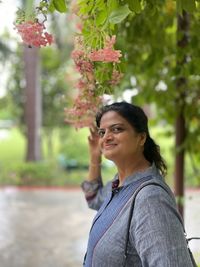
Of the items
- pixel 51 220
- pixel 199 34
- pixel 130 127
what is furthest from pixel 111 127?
pixel 51 220

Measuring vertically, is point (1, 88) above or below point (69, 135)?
above

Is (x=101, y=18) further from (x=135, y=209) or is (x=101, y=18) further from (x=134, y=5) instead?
(x=135, y=209)

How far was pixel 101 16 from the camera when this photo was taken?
1.34 metres

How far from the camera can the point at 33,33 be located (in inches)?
55.9

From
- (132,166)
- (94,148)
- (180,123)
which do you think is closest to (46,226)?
(180,123)

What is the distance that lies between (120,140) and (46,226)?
5368 millimetres

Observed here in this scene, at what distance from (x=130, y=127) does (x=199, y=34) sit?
898mm

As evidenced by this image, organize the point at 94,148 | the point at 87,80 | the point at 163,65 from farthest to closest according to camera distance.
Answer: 1. the point at 163,65
2. the point at 94,148
3. the point at 87,80

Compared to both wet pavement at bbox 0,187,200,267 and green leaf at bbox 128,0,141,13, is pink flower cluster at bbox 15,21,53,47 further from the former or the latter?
wet pavement at bbox 0,187,200,267

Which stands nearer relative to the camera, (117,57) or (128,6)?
(128,6)

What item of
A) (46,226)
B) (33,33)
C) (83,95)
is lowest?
(46,226)

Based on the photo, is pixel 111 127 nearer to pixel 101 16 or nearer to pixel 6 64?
pixel 101 16

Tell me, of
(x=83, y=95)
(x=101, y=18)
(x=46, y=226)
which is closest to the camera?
(x=101, y=18)

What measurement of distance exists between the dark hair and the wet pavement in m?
A: 2.15
